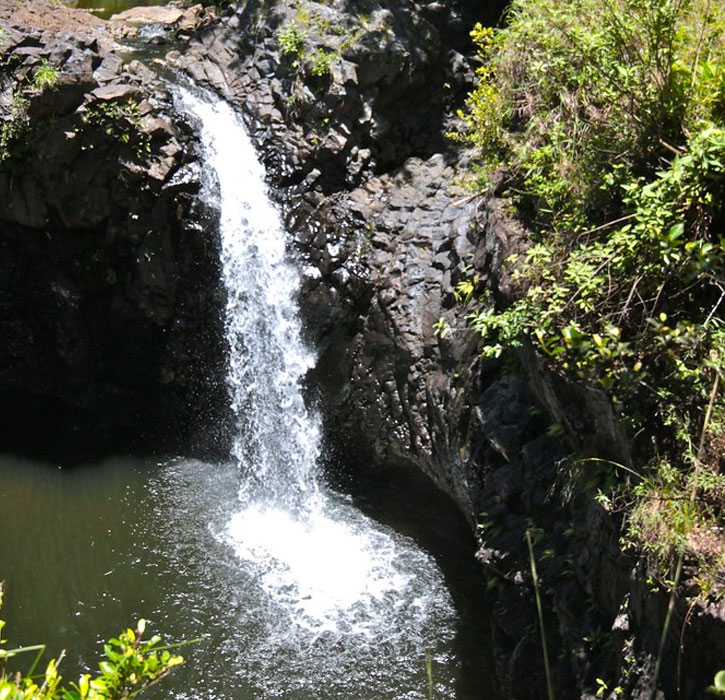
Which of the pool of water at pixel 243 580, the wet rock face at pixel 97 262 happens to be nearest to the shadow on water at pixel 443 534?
the pool of water at pixel 243 580

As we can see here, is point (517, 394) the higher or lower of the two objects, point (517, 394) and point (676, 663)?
the higher

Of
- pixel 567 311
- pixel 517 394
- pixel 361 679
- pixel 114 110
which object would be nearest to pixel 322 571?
→ pixel 361 679

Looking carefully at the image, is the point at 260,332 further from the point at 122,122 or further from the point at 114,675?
the point at 114,675

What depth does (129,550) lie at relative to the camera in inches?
290

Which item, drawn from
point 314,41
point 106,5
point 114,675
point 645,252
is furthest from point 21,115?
point 114,675

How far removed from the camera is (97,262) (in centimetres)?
863

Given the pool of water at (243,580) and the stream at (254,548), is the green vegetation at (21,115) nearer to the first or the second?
the stream at (254,548)

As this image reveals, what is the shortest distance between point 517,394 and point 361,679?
2379 millimetres

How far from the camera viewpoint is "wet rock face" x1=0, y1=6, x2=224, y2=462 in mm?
8031

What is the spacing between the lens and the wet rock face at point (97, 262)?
8.03m

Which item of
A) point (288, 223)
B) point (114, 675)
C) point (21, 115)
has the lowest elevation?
point (114, 675)

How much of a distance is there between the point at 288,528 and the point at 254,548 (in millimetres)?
421

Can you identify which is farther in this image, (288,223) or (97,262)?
(97,262)

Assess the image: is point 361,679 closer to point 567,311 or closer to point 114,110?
point 567,311
